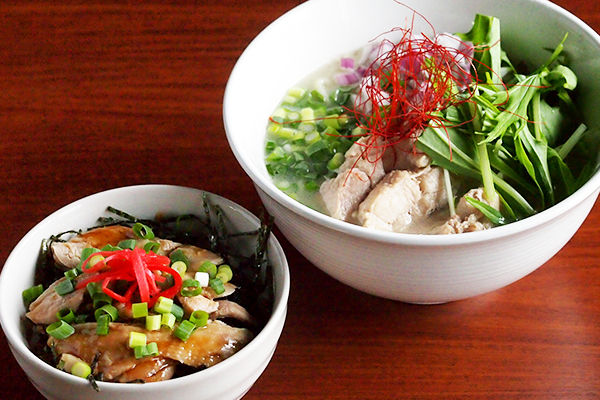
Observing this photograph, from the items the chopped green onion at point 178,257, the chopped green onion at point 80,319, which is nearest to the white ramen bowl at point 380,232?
the chopped green onion at point 178,257

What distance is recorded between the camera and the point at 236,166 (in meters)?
1.90

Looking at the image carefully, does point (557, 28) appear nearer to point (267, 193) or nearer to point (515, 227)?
point (515, 227)

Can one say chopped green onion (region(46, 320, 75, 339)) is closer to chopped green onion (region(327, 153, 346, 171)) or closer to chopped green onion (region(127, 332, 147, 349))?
chopped green onion (region(127, 332, 147, 349))

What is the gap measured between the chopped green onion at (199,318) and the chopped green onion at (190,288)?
0.04m

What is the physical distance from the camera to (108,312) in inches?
47.6

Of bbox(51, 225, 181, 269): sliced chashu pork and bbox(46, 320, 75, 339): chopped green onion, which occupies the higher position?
bbox(51, 225, 181, 269): sliced chashu pork

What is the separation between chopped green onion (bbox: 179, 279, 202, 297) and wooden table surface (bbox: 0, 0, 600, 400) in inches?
10.2

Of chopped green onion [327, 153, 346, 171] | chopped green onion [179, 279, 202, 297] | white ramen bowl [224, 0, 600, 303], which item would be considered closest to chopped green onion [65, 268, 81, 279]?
chopped green onion [179, 279, 202, 297]

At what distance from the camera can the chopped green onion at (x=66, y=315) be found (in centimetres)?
123

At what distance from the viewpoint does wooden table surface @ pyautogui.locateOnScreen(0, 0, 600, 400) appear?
4.52 ft

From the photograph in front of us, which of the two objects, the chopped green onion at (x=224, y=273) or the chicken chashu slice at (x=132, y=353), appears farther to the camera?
the chopped green onion at (x=224, y=273)

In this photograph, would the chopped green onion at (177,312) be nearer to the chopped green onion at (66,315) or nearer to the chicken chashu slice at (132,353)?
the chicken chashu slice at (132,353)

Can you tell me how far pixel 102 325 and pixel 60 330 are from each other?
0.08 metres

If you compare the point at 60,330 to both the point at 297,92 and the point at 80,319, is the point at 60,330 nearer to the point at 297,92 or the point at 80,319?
the point at 80,319
